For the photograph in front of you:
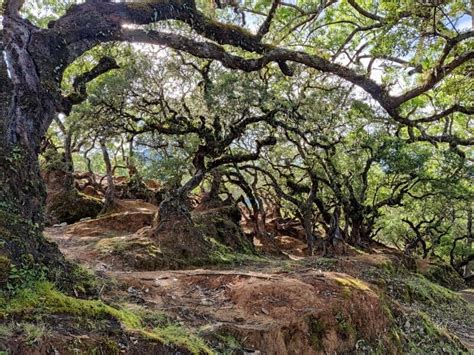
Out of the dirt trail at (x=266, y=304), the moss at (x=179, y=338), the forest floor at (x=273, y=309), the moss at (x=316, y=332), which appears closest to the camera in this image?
the moss at (x=179, y=338)

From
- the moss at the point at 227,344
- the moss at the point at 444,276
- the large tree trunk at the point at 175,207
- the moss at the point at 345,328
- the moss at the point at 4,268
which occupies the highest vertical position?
the large tree trunk at the point at 175,207

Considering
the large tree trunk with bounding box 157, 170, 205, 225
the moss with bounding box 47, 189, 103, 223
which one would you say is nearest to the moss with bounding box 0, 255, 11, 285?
the large tree trunk with bounding box 157, 170, 205, 225

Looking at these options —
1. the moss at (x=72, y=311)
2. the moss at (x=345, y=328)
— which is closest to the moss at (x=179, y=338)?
the moss at (x=72, y=311)

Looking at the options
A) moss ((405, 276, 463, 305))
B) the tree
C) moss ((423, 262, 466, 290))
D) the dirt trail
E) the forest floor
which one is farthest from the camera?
moss ((423, 262, 466, 290))

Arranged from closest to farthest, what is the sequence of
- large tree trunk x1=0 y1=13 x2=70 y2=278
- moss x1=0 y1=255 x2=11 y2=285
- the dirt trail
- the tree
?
moss x1=0 y1=255 x2=11 y2=285 < large tree trunk x1=0 y1=13 x2=70 y2=278 < the tree < the dirt trail

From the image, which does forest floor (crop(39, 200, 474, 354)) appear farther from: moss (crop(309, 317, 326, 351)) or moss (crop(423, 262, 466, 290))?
moss (crop(423, 262, 466, 290))

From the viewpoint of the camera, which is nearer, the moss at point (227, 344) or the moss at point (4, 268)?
the moss at point (4, 268)

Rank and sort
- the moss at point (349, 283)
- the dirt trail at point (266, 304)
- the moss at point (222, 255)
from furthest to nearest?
the moss at point (222, 255) → the moss at point (349, 283) → the dirt trail at point (266, 304)

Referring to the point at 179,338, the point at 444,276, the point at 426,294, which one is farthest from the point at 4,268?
the point at 444,276

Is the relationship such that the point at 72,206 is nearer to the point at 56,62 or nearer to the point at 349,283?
the point at 56,62

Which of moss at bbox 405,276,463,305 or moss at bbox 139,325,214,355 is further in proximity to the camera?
moss at bbox 405,276,463,305

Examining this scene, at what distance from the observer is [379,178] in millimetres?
17438

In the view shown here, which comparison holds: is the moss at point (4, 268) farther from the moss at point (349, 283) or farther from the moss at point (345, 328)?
the moss at point (349, 283)

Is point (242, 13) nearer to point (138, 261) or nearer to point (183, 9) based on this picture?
point (183, 9)
